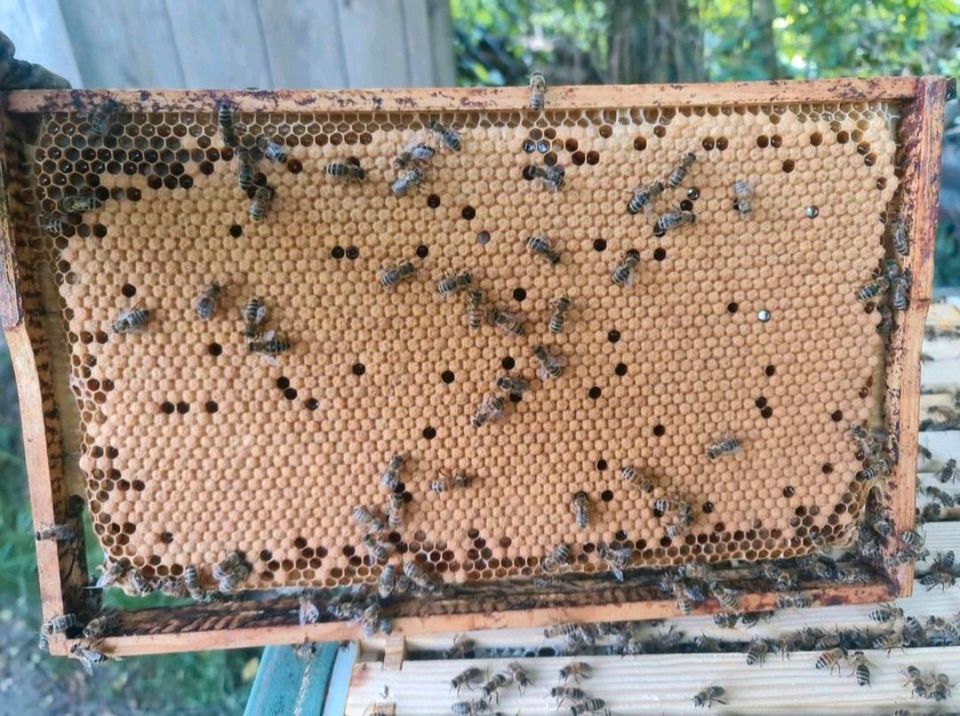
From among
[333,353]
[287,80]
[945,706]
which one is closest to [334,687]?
[333,353]

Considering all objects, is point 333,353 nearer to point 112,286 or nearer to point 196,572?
point 112,286

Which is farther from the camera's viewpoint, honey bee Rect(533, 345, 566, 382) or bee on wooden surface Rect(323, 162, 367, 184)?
honey bee Rect(533, 345, 566, 382)

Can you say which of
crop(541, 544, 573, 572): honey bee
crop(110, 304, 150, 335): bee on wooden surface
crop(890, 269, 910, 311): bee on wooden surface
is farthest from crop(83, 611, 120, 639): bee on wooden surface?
crop(890, 269, 910, 311): bee on wooden surface

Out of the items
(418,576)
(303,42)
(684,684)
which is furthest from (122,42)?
(684,684)

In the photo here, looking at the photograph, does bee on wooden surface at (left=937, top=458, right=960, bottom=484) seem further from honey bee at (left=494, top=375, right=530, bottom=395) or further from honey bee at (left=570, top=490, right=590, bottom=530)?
honey bee at (left=494, top=375, right=530, bottom=395)

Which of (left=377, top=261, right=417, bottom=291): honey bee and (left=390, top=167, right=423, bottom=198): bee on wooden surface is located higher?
(left=390, top=167, right=423, bottom=198): bee on wooden surface
